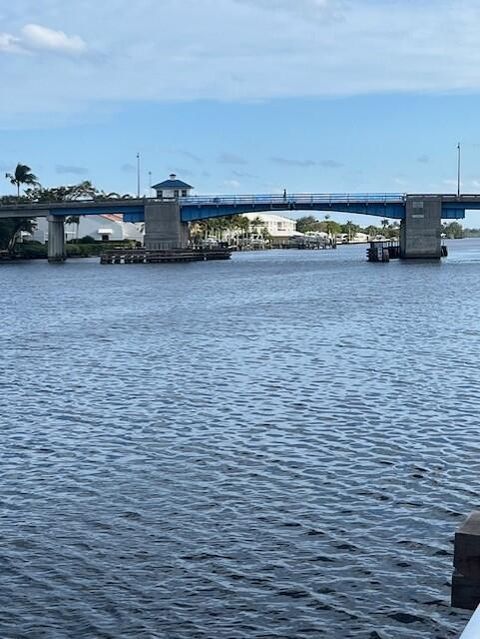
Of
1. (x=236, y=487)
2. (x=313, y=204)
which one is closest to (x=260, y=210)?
(x=313, y=204)

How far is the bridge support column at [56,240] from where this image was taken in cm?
14141

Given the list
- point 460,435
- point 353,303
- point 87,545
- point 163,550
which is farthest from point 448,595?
point 353,303

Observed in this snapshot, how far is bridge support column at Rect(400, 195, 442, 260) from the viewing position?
12125cm

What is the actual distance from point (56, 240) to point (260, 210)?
37743mm

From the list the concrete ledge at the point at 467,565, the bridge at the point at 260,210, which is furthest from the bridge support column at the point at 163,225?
the concrete ledge at the point at 467,565

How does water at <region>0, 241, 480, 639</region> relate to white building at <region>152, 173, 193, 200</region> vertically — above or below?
below

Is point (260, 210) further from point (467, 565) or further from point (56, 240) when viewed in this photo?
point (467, 565)

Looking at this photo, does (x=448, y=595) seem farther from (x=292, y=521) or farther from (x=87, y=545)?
(x=87, y=545)

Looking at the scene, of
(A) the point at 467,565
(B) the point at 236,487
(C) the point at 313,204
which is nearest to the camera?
(A) the point at 467,565

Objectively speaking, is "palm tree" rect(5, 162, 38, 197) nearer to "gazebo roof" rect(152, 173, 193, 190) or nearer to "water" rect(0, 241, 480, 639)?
"gazebo roof" rect(152, 173, 193, 190)

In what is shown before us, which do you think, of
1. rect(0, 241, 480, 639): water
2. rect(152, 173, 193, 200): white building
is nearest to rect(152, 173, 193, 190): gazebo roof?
rect(152, 173, 193, 200): white building

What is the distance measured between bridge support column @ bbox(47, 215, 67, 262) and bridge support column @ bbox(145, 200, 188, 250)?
15.2 m

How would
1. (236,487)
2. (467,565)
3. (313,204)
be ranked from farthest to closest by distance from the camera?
(313,204) → (236,487) → (467,565)

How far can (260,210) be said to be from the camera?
411 ft
